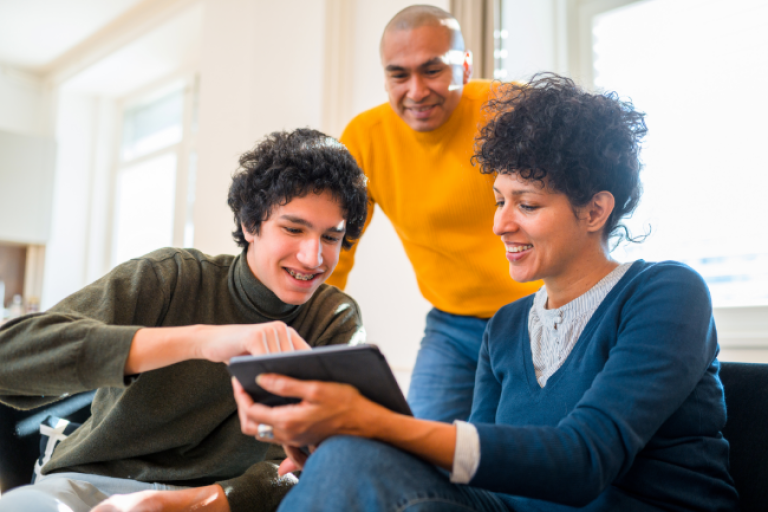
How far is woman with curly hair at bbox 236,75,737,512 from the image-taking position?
31.6 inches

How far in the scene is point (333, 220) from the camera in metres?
1.33

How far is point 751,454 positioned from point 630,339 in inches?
17.8

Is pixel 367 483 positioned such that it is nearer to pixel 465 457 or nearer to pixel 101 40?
pixel 465 457

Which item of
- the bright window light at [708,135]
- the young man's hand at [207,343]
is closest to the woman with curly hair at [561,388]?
the young man's hand at [207,343]

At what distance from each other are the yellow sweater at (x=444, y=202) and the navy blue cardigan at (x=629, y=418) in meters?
0.66

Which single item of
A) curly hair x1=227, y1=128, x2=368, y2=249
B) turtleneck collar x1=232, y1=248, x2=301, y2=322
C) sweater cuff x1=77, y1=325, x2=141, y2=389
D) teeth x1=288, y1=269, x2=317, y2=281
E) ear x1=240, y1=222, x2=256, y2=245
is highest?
curly hair x1=227, y1=128, x2=368, y2=249

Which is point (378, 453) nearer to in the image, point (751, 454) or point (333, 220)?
point (333, 220)

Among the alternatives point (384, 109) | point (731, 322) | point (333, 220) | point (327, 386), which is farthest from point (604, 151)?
point (731, 322)

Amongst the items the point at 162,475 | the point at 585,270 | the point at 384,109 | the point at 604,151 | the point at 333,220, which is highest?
the point at 384,109

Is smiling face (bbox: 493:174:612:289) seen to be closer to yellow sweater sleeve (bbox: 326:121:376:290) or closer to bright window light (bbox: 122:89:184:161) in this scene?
yellow sweater sleeve (bbox: 326:121:376:290)

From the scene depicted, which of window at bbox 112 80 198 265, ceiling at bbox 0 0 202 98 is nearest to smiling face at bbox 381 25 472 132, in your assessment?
ceiling at bbox 0 0 202 98

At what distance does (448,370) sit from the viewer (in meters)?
1.84

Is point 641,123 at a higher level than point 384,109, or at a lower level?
lower

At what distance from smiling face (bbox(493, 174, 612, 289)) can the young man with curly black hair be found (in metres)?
0.39
